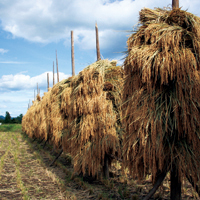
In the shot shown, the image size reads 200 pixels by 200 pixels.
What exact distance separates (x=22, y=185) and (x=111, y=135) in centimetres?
316

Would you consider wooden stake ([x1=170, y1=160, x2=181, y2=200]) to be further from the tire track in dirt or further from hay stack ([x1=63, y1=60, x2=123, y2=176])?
the tire track in dirt

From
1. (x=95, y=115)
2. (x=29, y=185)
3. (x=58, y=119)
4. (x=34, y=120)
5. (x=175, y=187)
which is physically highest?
(x=95, y=115)

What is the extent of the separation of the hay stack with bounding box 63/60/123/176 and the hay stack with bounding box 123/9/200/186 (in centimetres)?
241

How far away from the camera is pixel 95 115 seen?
228 inches

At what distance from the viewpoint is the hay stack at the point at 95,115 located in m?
5.52

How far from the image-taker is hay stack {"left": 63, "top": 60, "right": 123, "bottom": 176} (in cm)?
552

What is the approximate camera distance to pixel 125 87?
3.29m

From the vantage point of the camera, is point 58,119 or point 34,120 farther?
point 34,120

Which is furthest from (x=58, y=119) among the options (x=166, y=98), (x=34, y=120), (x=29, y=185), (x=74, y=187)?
(x=34, y=120)

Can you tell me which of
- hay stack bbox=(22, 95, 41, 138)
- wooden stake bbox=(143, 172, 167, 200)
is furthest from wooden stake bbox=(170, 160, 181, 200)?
hay stack bbox=(22, 95, 41, 138)

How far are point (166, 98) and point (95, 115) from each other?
3204 mm

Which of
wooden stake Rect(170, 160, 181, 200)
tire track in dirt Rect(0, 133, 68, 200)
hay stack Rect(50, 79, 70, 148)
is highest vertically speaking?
hay stack Rect(50, 79, 70, 148)

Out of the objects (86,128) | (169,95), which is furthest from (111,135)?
(169,95)

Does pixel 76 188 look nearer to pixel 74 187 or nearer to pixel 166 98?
pixel 74 187
